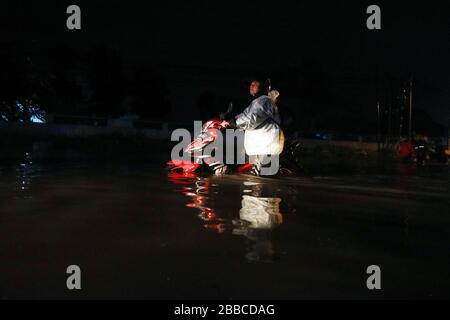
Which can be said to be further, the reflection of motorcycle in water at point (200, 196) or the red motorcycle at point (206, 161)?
the red motorcycle at point (206, 161)

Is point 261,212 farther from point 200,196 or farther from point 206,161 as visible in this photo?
point 206,161

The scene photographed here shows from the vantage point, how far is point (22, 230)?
4.36 meters

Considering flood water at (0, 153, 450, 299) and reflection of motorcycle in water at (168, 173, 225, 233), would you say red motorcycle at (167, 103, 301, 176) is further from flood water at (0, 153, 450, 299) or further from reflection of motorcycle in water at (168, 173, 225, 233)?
flood water at (0, 153, 450, 299)

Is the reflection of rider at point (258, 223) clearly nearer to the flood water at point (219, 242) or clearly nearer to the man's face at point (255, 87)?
the flood water at point (219, 242)

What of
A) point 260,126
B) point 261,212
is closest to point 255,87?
point 260,126

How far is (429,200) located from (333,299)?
4853 millimetres

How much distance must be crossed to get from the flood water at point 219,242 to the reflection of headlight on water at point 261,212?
→ 1cm

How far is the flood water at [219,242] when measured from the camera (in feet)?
9.90

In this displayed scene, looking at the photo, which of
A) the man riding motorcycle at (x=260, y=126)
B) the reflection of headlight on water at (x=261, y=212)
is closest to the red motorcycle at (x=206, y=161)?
the man riding motorcycle at (x=260, y=126)

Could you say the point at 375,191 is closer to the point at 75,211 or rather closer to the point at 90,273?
the point at 75,211

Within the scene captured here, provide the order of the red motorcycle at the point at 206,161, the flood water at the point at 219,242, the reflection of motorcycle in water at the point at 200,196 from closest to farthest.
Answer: the flood water at the point at 219,242, the reflection of motorcycle in water at the point at 200,196, the red motorcycle at the point at 206,161

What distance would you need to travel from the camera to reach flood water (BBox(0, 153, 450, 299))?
3.02m

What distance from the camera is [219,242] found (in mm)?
4055
